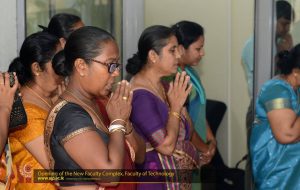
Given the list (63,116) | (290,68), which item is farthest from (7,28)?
(290,68)

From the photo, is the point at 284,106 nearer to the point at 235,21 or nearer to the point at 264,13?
the point at 264,13

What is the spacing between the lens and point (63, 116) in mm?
1749

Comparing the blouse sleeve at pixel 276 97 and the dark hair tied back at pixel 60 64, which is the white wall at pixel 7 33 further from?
the blouse sleeve at pixel 276 97

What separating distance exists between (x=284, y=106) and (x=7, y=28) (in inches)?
57.4

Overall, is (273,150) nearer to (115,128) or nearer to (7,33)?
(115,128)

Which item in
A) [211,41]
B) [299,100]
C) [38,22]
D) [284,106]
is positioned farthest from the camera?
[211,41]

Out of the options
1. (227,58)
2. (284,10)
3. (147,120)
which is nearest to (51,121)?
(147,120)

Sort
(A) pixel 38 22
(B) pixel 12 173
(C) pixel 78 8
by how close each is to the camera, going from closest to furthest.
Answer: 1. (B) pixel 12 173
2. (A) pixel 38 22
3. (C) pixel 78 8

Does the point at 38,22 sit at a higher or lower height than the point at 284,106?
higher

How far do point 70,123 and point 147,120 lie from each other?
0.74 m

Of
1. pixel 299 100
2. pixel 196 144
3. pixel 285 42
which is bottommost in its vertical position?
pixel 196 144

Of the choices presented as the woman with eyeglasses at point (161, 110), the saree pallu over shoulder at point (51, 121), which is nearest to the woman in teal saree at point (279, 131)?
the woman with eyeglasses at point (161, 110)

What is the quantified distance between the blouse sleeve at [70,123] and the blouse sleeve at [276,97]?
1.11 m

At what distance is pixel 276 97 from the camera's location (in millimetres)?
2592
